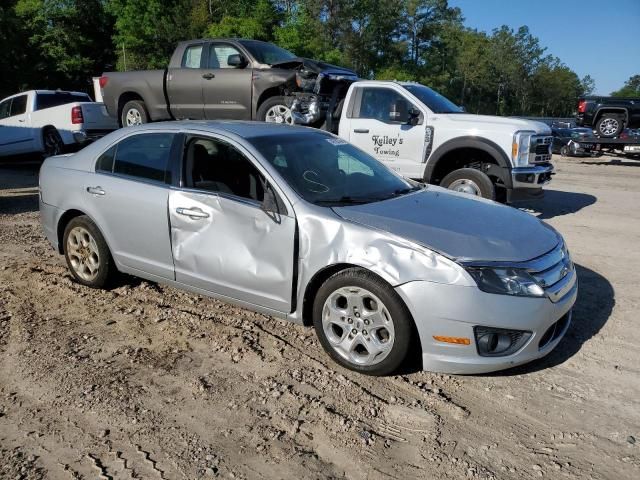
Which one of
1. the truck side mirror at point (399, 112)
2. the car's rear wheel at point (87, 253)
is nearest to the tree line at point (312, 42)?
the truck side mirror at point (399, 112)

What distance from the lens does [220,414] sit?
314 cm

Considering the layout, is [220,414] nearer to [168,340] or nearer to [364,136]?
[168,340]

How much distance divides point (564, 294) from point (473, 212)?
0.85 meters

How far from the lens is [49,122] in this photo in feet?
42.8

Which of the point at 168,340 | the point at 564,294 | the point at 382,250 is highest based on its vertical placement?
the point at 382,250

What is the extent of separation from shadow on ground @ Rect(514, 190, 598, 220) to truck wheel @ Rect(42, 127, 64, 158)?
404 inches

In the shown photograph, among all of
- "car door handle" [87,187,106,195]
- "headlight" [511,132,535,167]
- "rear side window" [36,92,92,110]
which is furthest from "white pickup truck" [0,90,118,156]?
"headlight" [511,132,535,167]

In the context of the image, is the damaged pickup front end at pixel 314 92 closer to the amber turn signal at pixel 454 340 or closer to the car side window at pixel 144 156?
the car side window at pixel 144 156

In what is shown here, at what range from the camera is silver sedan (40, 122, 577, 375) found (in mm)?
3262

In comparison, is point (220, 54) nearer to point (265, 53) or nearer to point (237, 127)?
point (265, 53)

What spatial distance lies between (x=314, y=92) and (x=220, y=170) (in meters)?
5.10

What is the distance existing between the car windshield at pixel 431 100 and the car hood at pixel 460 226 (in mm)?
4472

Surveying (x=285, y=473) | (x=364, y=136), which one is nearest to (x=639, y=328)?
(x=285, y=473)

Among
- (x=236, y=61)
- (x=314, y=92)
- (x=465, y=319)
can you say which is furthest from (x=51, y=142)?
(x=465, y=319)
